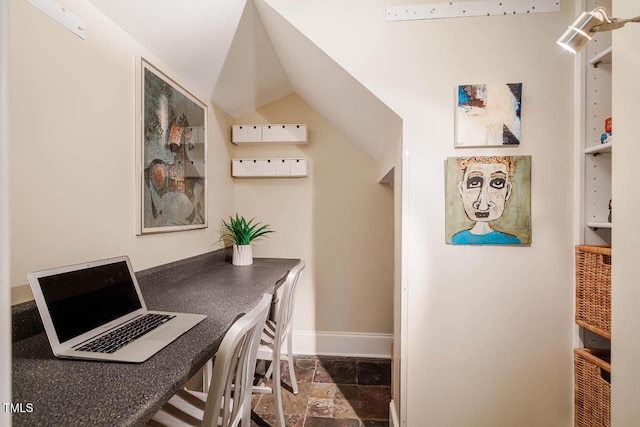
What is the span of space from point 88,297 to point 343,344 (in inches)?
84.1

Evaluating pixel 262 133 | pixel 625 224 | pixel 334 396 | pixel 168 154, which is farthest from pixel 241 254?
pixel 625 224

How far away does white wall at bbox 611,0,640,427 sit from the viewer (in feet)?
3.10

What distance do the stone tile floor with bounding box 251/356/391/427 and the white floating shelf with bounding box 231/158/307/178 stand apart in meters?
1.66

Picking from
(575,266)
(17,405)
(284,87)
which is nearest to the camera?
(17,405)

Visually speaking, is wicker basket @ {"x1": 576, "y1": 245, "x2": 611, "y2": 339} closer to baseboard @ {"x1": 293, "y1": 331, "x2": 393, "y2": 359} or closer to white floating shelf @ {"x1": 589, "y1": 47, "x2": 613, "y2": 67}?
white floating shelf @ {"x1": 589, "y1": 47, "x2": 613, "y2": 67}

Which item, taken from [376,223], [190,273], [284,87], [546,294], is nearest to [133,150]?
[190,273]

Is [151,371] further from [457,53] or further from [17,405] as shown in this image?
[457,53]

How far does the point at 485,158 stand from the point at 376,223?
4.17ft

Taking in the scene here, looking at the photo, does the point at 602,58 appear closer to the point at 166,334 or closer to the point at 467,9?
the point at 467,9

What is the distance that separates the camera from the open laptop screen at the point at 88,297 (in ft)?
2.67

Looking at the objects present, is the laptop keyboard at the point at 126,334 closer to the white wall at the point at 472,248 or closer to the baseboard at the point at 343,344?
the white wall at the point at 472,248

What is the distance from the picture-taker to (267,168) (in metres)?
2.52

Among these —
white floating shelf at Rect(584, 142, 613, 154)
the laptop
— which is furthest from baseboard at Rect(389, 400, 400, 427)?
white floating shelf at Rect(584, 142, 613, 154)

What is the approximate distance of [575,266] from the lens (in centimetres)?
134
